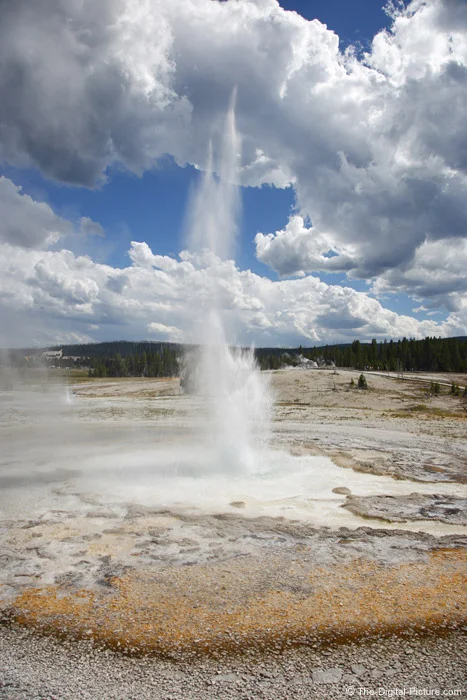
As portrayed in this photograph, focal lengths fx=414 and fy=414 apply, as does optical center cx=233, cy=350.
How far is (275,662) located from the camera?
205 inches

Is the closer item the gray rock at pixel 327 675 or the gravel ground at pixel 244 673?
the gravel ground at pixel 244 673

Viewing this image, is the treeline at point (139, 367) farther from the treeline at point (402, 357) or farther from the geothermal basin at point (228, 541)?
the geothermal basin at point (228, 541)

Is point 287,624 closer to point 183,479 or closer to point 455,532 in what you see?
point 455,532

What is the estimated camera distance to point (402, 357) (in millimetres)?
86938

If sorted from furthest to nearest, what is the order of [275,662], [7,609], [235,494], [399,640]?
[235,494] < [7,609] < [399,640] < [275,662]

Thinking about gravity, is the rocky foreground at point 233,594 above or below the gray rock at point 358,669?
below

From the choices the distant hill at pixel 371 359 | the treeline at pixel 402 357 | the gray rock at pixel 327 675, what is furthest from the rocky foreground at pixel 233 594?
the treeline at pixel 402 357

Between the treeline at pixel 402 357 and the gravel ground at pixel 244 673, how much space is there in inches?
2788

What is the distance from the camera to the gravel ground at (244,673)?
4719 mm

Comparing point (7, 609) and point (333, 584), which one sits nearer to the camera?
point (7, 609)

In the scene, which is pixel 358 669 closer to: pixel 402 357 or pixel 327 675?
pixel 327 675

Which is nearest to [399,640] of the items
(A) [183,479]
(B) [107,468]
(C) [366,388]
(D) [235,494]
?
(D) [235,494]

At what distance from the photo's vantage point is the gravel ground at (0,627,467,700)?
472cm

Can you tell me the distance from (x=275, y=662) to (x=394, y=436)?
19901 millimetres
